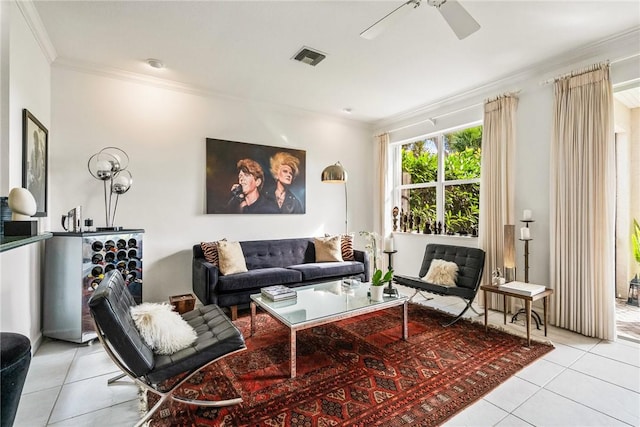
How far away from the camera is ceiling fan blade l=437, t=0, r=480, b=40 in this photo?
2.02m

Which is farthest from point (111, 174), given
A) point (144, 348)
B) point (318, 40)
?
point (318, 40)

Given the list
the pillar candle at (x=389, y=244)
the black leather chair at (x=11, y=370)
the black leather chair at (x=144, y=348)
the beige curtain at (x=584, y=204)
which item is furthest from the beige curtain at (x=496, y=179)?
the black leather chair at (x=11, y=370)

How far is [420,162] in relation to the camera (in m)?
5.21

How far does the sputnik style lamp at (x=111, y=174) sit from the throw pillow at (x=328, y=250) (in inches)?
99.6

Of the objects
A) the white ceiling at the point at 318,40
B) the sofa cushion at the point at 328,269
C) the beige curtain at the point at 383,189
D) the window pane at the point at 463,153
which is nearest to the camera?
the white ceiling at the point at 318,40

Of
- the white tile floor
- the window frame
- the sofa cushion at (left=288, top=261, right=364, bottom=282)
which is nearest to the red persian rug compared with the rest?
the white tile floor

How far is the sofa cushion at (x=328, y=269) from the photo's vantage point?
407 centimetres

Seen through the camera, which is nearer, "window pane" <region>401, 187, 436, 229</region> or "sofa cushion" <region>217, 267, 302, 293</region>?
"sofa cushion" <region>217, 267, 302, 293</region>

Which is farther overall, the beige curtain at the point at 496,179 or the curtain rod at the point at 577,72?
the beige curtain at the point at 496,179

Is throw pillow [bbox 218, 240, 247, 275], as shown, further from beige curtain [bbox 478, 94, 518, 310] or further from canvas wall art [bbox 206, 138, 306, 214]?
beige curtain [bbox 478, 94, 518, 310]

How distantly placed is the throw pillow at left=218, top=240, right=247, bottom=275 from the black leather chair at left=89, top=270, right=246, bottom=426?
1.51 m

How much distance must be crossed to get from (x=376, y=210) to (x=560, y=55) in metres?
3.26

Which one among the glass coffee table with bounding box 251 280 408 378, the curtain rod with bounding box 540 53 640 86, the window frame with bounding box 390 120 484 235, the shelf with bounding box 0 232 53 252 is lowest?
the glass coffee table with bounding box 251 280 408 378

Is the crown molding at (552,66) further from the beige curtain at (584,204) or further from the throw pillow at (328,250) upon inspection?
the throw pillow at (328,250)
